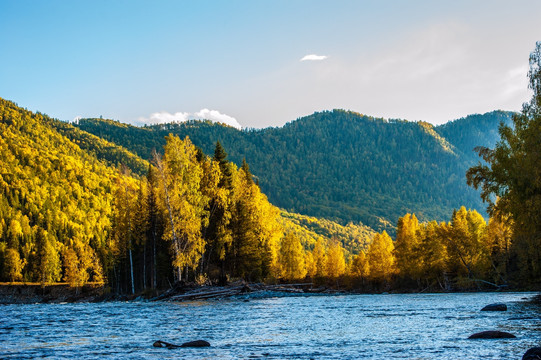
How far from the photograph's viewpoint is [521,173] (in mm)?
27859

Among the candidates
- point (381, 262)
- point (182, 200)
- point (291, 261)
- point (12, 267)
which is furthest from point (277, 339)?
point (12, 267)

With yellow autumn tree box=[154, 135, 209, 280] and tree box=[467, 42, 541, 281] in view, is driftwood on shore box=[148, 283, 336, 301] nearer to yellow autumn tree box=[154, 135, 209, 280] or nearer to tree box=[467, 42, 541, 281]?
yellow autumn tree box=[154, 135, 209, 280]

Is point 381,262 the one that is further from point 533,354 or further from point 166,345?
point 533,354

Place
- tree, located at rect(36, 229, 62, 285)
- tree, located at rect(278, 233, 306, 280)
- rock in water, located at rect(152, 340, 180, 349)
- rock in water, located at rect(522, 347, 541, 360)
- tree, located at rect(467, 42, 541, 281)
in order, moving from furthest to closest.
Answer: tree, located at rect(36, 229, 62, 285)
tree, located at rect(278, 233, 306, 280)
tree, located at rect(467, 42, 541, 281)
rock in water, located at rect(152, 340, 180, 349)
rock in water, located at rect(522, 347, 541, 360)

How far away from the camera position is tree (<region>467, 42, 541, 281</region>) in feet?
89.6

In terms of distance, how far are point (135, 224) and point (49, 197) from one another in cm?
15743

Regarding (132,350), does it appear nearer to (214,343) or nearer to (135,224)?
(214,343)

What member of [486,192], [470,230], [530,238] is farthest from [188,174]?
[470,230]

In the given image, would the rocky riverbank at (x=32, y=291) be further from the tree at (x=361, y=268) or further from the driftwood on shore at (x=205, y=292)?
the driftwood on shore at (x=205, y=292)

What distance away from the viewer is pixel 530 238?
29594mm

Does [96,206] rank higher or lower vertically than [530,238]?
higher

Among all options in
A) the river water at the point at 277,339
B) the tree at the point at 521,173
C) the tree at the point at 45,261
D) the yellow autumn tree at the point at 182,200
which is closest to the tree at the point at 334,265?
the tree at the point at 45,261

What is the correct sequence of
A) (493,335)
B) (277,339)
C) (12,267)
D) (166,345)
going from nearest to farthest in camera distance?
(166,345)
(493,335)
(277,339)
(12,267)

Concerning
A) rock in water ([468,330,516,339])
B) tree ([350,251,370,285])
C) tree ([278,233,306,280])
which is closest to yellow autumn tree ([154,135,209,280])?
rock in water ([468,330,516,339])
